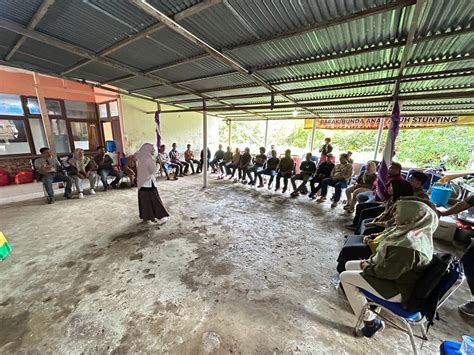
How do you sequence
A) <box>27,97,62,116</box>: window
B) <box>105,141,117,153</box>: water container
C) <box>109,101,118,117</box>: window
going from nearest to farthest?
<box>27,97,62,116</box>: window < <box>109,101,118,117</box>: window < <box>105,141,117,153</box>: water container

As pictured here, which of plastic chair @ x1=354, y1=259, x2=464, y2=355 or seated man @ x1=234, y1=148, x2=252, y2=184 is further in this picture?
seated man @ x1=234, y1=148, x2=252, y2=184

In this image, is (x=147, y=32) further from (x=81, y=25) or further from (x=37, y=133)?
(x=37, y=133)

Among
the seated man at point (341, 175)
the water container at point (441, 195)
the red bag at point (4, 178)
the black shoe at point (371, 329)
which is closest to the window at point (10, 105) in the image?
the red bag at point (4, 178)

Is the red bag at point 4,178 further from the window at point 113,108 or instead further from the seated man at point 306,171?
the seated man at point 306,171

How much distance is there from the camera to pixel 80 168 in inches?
188

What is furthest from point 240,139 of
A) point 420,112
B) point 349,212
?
point 349,212

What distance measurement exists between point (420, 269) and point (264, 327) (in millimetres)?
1186

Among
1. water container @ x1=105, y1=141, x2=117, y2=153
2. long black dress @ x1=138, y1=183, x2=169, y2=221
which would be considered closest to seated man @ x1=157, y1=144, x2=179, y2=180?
water container @ x1=105, y1=141, x2=117, y2=153

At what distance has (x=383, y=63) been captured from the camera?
8.73 feet

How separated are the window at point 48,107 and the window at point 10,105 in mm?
210

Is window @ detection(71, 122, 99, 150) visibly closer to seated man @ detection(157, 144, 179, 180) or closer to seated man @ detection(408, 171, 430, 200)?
seated man @ detection(157, 144, 179, 180)

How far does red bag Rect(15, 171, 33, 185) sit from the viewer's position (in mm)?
5383

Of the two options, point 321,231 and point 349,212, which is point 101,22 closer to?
point 321,231

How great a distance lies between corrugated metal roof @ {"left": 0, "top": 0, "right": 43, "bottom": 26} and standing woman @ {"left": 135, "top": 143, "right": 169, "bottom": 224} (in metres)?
1.74
